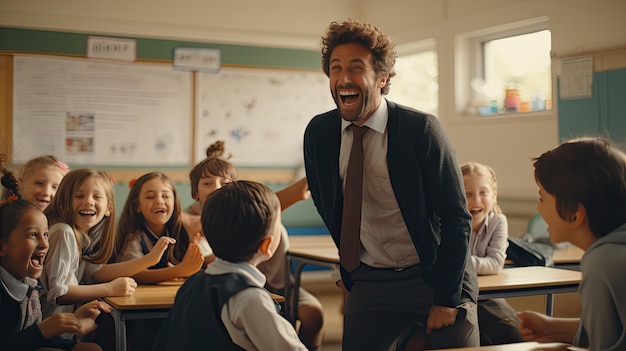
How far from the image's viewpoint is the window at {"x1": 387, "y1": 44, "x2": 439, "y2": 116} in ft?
20.4

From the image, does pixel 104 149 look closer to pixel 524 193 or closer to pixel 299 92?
pixel 299 92

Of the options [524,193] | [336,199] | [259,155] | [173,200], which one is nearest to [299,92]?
[259,155]

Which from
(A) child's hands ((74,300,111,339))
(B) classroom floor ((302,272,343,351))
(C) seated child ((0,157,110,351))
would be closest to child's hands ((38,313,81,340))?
(C) seated child ((0,157,110,351))

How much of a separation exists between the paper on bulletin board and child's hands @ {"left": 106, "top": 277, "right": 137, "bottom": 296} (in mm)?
3150

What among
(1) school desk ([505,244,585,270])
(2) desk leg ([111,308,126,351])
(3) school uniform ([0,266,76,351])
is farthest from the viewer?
(1) school desk ([505,244,585,270])

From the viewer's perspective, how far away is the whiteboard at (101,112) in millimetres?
5465

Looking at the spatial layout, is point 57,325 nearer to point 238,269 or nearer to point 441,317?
point 238,269

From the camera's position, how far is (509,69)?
5512mm

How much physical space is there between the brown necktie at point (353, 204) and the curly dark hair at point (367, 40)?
0.73ft

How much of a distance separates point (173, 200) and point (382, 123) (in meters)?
1.24

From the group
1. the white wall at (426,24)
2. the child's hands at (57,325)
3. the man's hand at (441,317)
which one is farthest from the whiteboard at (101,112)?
the man's hand at (441,317)

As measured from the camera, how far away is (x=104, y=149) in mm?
5730

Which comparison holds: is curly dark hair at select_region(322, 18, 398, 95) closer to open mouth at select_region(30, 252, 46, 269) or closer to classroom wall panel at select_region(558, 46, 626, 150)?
open mouth at select_region(30, 252, 46, 269)

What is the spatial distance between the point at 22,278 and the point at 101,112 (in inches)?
141
